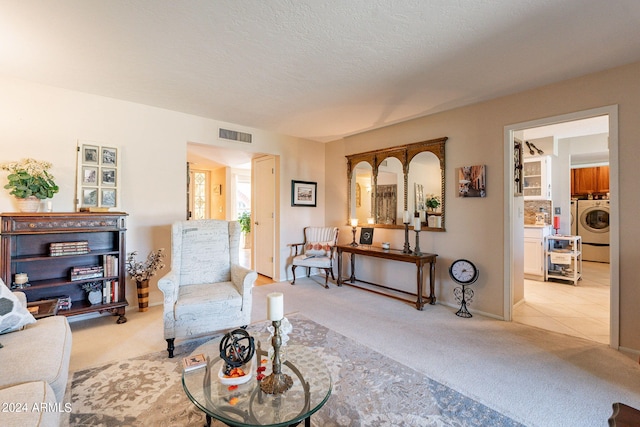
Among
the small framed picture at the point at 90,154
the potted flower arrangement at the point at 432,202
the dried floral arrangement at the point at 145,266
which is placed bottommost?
the dried floral arrangement at the point at 145,266

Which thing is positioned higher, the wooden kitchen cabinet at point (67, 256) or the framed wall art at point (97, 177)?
the framed wall art at point (97, 177)

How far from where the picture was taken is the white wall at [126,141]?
2885 millimetres

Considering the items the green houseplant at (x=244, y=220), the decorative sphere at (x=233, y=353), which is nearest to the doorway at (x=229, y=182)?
the green houseplant at (x=244, y=220)

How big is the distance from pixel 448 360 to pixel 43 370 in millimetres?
2529

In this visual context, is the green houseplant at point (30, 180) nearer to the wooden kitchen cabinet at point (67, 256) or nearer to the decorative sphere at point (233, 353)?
the wooden kitchen cabinet at point (67, 256)

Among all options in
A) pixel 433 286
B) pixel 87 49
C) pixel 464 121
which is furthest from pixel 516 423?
pixel 87 49

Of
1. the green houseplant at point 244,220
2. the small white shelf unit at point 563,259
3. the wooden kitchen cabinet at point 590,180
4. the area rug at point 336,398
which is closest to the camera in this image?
the area rug at point 336,398

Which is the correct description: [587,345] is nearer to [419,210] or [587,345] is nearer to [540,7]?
[419,210]

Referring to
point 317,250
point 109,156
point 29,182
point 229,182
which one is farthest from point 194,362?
point 229,182

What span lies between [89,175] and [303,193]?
297 cm

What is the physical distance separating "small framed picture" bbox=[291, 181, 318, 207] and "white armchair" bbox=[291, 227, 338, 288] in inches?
19.4

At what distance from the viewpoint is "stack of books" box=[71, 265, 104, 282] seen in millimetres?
2921

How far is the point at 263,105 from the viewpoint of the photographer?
3559 mm

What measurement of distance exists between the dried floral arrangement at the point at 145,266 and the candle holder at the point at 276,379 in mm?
2580
